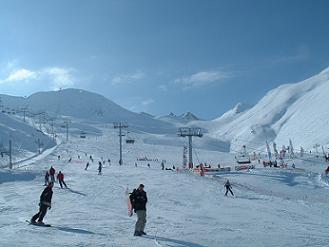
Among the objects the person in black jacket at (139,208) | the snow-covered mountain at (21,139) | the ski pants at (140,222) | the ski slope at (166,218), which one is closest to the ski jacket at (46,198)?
the ski slope at (166,218)

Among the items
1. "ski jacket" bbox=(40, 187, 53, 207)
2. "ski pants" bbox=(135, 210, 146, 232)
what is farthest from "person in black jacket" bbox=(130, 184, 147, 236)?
"ski jacket" bbox=(40, 187, 53, 207)

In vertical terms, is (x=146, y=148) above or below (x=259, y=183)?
above

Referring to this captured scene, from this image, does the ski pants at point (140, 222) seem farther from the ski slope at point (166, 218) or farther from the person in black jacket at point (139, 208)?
the ski slope at point (166, 218)

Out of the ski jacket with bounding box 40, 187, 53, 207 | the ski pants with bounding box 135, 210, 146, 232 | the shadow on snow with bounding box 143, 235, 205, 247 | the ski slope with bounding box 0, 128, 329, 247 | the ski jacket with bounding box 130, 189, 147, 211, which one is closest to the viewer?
the shadow on snow with bounding box 143, 235, 205, 247

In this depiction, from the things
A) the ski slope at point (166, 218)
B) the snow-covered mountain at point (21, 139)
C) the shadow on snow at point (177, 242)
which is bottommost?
the shadow on snow at point (177, 242)

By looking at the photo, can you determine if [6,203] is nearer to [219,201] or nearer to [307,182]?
[219,201]

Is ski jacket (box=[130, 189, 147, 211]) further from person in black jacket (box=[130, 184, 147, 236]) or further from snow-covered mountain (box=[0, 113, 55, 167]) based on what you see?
snow-covered mountain (box=[0, 113, 55, 167])

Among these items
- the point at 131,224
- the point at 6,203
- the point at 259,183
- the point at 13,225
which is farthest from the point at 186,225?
the point at 259,183

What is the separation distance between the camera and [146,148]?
12262 cm

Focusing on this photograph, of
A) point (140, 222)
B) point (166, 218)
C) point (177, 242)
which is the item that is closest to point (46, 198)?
point (140, 222)

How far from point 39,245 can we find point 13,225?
3415 millimetres

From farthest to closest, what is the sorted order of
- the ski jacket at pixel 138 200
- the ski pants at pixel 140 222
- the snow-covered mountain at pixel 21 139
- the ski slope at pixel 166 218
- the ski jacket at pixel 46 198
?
the snow-covered mountain at pixel 21 139, the ski jacket at pixel 46 198, the ski jacket at pixel 138 200, the ski pants at pixel 140 222, the ski slope at pixel 166 218

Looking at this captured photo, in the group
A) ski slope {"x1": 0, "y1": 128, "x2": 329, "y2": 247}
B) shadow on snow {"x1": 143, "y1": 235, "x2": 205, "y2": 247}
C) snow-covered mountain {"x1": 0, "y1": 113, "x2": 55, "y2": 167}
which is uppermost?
snow-covered mountain {"x1": 0, "y1": 113, "x2": 55, "y2": 167}

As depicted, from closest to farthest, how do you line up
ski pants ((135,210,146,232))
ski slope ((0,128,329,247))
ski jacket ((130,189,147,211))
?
ski slope ((0,128,329,247))
ski pants ((135,210,146,232))
ski jacket ((130,189,147,211))
